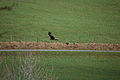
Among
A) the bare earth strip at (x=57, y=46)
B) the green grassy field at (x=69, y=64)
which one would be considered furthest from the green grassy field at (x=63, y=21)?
the green grassy field at (x=69, y=64)

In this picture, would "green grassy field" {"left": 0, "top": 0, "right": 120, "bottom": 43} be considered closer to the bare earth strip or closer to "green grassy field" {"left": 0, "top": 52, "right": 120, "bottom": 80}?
the bare earth strip

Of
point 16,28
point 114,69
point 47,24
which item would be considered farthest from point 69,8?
point 114,69

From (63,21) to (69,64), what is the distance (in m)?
13.4

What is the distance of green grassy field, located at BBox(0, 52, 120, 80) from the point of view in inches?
730

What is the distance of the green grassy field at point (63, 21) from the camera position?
1195 inches

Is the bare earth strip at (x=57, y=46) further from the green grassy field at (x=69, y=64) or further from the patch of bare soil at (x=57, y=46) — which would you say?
the green grassy field at (x=69, y=64)

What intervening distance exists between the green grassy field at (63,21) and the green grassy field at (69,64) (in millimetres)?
5589

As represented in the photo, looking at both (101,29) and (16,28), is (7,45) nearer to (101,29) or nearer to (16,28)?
(16,28)

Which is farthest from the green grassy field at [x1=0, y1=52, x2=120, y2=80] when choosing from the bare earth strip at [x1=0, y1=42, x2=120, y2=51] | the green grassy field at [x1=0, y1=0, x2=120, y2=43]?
the green grassy field at [x1=0, y1=0, x2=120, y2=43]

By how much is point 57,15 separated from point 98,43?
319 inches

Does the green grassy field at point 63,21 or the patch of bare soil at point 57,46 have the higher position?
the green grassy field at point 63,21

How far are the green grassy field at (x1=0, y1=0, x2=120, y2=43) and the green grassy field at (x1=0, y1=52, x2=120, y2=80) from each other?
5589 mm

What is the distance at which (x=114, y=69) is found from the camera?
21.0m

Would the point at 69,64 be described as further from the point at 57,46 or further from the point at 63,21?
the point at 63,21
